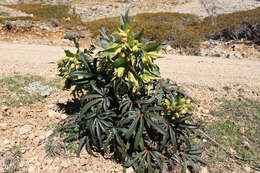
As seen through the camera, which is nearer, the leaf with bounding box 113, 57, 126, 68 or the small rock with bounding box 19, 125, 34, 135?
the leaf with bounding box 113, 57, 126, 68

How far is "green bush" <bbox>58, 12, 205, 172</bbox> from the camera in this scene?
1788 millimetres

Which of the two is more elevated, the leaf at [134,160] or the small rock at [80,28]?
Result: the small rock at [80,28]

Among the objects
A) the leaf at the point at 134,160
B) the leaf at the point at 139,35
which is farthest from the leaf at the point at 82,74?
the leaf at the point at 134,160

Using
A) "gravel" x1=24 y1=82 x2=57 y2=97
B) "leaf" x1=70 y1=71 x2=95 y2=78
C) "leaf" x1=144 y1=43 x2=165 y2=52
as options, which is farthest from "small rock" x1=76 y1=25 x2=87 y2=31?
"leaf" x1=144 y1=43 x2=165 y2=52

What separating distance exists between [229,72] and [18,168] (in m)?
6.83

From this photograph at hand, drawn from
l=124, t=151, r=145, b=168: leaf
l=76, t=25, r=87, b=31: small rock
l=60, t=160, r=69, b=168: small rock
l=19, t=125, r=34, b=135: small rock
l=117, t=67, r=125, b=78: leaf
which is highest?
l=76, t=25, r=87, b=31: small rock

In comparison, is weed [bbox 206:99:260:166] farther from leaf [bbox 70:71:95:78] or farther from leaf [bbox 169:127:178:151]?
leaf [bbox 70:71:95:78]

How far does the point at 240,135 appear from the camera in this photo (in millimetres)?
3453

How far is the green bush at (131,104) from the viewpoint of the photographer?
1788mm

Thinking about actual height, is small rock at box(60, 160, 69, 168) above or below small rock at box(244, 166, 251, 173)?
above

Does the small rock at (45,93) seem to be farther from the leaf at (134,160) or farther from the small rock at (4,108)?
the leaf at (134,160)

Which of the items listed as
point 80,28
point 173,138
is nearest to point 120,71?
point 173,138

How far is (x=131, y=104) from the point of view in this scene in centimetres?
209

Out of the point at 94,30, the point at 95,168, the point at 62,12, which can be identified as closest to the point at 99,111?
the point at 95,168
